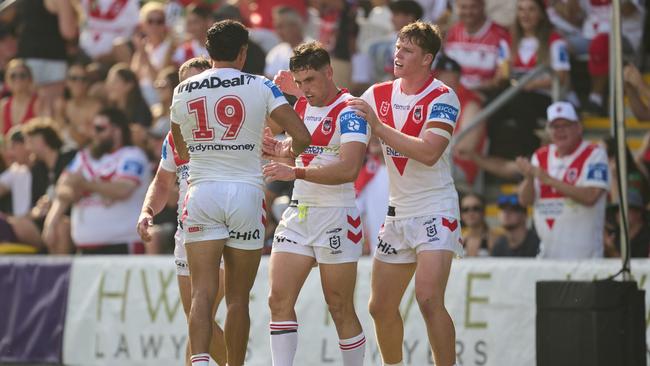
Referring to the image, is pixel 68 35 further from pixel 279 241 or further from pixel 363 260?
pixel 279 241

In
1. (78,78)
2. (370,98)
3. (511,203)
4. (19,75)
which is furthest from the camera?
(19,75)

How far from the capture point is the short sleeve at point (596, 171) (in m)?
11.8

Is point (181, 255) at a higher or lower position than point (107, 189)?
lower

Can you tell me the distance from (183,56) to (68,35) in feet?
5.43

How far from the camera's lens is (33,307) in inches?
550

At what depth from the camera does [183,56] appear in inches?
650

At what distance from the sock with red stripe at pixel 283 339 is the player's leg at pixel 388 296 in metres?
0.58

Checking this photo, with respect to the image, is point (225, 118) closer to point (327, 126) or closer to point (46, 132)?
point (327, 126)

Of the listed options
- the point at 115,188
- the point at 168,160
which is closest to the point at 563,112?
the point at 168,160

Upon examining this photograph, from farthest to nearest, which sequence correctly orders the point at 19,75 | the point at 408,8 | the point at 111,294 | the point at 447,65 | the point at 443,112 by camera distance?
the point at 19,75 < the point at 408,8 < the point at 111,294 < the point at 447,65 < the point at 443,112

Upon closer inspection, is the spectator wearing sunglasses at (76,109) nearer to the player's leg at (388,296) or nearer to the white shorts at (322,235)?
the white shorts at (322,235)

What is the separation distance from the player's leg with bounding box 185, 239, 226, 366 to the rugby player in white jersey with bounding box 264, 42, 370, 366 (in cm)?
57

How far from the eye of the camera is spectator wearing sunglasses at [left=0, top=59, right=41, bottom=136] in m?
16.9

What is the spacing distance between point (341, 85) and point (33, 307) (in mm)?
4221
